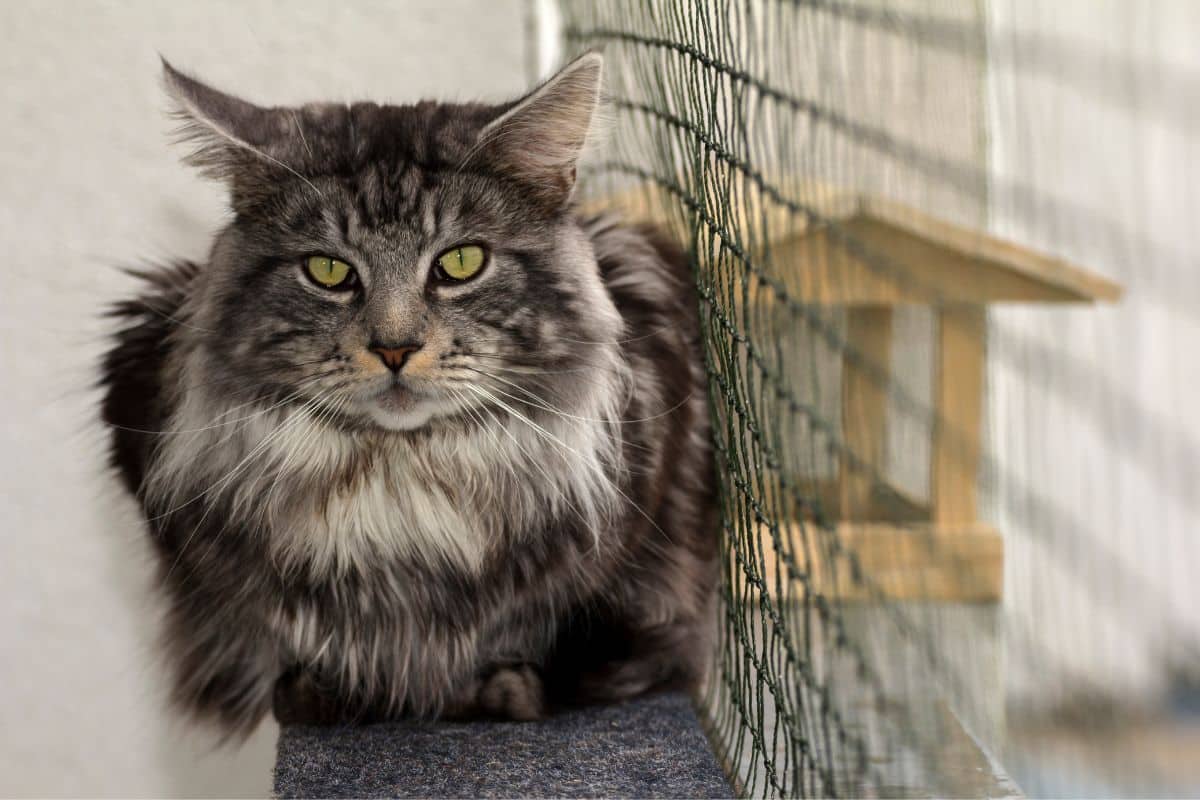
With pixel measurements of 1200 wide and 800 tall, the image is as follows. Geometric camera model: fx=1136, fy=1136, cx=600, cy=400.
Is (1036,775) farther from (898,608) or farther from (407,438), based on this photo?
(407,438)

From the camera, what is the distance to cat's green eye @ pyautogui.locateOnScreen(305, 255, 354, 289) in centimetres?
127

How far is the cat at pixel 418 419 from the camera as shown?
1259 mm

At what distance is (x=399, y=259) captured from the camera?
1.24m

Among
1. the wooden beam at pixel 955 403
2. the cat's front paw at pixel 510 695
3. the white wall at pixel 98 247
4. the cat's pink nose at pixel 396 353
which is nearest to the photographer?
the cat's pink nose at pixel 396 353

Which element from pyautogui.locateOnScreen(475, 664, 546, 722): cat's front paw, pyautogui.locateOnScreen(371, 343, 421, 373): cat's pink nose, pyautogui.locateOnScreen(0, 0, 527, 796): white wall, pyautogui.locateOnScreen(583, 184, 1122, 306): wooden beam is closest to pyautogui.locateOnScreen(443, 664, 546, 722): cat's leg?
pyautogui.locateOnScreen(475, 664, 546, 722): cat's front paw

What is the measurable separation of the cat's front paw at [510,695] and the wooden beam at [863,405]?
1.60ft

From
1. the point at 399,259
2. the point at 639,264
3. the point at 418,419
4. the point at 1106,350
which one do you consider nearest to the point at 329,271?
the point at 399,259

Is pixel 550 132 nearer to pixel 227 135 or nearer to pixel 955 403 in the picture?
pixel 227 135

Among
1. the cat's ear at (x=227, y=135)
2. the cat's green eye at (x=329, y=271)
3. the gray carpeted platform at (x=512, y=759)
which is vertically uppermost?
the cat's ear at (x=227, y=135)

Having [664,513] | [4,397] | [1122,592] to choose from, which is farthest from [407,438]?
[4,397]

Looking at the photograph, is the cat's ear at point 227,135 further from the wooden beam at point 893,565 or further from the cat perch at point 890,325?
the wooden beam at point 893,565

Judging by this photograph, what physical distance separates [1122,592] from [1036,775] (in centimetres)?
26

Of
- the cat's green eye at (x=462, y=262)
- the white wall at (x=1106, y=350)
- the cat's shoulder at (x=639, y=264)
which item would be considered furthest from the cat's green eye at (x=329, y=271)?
the white wall at (x=1106, y=350)

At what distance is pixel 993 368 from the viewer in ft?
3.15
